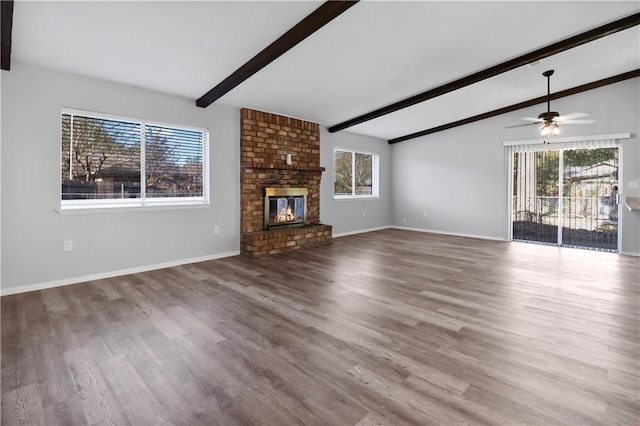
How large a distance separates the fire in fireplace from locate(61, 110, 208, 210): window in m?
1.09

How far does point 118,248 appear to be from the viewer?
3.95 m

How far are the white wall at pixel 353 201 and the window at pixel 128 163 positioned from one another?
267 centimetres

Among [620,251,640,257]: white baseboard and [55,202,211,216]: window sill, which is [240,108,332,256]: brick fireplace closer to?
[55,202,211,216]: window sill

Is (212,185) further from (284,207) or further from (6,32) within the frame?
(6,32)

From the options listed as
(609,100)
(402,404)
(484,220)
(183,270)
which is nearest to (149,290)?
(183,270)

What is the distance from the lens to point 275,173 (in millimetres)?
5609

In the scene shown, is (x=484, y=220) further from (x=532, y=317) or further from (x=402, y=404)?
(x=402, y=404)

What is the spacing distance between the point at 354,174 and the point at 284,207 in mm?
2469

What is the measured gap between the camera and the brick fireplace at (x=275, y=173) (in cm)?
514

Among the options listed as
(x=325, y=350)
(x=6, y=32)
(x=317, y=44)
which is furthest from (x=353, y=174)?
(x=6, y=32)

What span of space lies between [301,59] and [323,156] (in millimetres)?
3044

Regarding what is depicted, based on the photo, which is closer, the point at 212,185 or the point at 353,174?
the point at 212,185

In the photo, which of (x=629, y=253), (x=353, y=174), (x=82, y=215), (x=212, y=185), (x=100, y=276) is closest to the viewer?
(x=82, y=215)

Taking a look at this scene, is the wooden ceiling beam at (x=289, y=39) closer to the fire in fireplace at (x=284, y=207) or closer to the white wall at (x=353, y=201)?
the fire in fireplace at (x=284, y=207)
